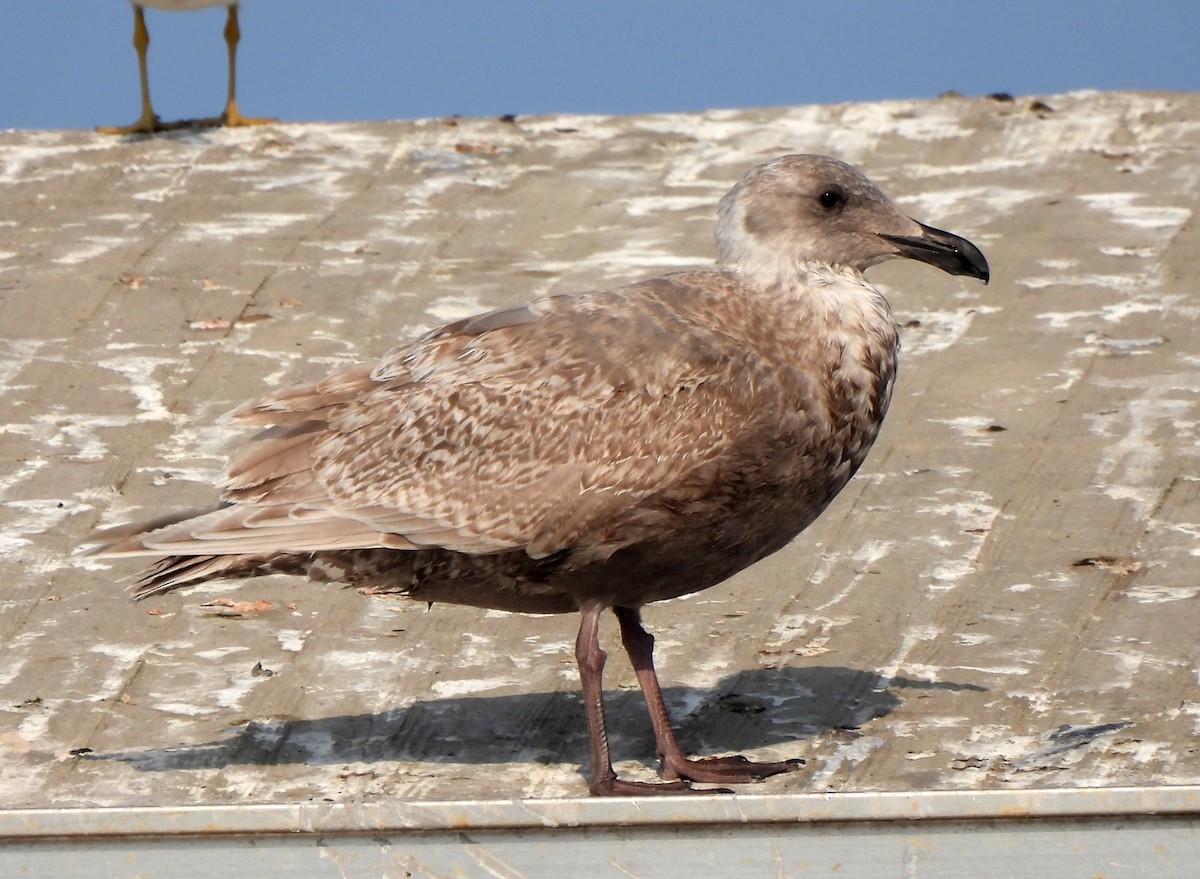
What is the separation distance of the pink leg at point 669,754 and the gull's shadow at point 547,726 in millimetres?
247

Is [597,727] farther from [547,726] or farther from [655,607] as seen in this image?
[655,607]

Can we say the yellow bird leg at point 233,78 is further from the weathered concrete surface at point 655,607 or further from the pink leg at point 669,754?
the pink leg at point 669,754

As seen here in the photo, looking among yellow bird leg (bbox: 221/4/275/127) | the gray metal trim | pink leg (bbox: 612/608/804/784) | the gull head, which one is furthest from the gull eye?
yellow bird leg (bbox: 221/4/275/127)

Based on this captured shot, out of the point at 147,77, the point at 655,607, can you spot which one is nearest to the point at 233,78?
the point at 147,77

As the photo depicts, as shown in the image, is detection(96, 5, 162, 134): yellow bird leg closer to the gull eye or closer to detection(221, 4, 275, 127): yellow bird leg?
detection(221, 4, 275, 127): yellow bird leg

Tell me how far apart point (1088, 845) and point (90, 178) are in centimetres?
1053

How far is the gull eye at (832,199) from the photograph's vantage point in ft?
19.1

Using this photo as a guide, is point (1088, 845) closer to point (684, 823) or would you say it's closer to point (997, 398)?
point (684, 823)

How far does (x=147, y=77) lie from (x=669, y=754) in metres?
11.8

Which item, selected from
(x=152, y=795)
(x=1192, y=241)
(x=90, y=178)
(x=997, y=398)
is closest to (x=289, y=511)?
(x=152, y=795)

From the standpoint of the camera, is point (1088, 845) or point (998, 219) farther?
point (998, 219)

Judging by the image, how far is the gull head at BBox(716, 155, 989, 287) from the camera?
227 inches

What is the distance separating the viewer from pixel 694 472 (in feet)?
17.4

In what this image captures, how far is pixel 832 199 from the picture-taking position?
582 centimetres
